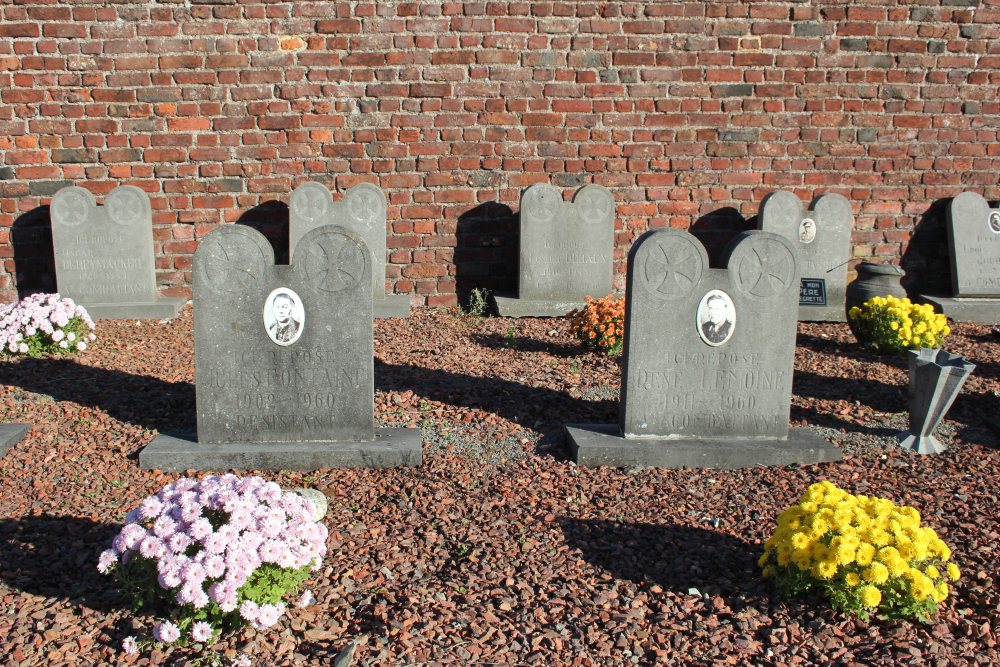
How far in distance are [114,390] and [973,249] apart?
7.96m

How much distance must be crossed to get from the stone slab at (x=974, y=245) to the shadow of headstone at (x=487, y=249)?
174 inches

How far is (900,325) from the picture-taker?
6477 mm

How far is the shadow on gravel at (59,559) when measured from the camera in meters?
3.09

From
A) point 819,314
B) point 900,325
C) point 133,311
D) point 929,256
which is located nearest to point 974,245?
point 929,256

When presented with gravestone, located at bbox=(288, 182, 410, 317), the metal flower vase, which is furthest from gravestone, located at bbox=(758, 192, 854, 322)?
gravestone, located at bbox=(288, 182, 410, 317)

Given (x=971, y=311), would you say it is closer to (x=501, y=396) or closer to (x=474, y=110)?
(x=474, y=110)

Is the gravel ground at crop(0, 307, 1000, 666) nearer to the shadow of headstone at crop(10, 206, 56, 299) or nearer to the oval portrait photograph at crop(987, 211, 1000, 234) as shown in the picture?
the shadow of headstone at crop(10, 206, 56, 299)

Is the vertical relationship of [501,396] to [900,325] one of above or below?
below

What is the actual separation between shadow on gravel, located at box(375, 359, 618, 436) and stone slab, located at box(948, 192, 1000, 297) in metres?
5.11

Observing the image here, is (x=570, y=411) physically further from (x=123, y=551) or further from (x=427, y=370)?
(x=123, y=551)

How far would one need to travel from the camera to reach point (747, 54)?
26.8 feet

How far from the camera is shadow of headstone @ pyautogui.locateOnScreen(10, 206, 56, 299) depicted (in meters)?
8.11

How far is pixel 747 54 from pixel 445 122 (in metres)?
3.01

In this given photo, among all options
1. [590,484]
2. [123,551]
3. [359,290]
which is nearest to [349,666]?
[123,551]
